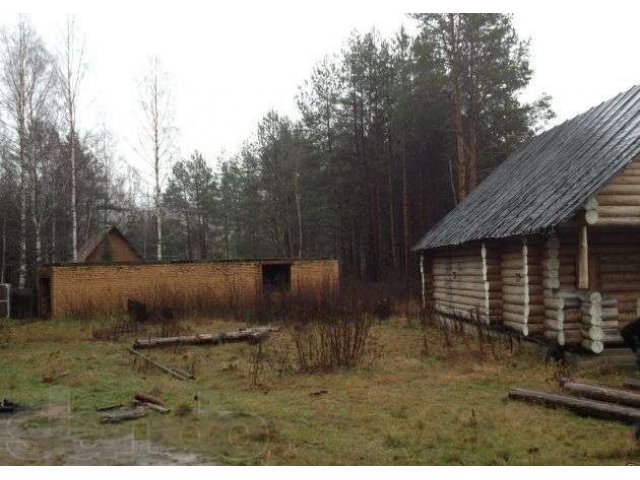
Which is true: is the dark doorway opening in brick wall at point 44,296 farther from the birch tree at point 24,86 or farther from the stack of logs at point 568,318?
the stack of logs at point 568,318

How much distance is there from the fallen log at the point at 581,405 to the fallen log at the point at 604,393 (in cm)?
16

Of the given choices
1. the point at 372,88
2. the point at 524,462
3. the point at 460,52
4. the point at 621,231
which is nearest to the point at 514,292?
the point at 621,231

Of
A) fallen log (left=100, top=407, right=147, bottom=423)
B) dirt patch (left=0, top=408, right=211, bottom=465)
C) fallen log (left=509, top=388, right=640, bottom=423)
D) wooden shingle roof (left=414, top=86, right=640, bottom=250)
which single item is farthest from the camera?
wooden shingle roof (left=414, top=86, right=640, bottom=250)

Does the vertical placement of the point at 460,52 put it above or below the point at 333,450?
above

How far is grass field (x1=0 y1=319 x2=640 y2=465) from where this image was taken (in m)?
6.49

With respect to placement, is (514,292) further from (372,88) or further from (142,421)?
(372,88)

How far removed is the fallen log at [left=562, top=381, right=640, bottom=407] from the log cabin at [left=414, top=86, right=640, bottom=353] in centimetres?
236

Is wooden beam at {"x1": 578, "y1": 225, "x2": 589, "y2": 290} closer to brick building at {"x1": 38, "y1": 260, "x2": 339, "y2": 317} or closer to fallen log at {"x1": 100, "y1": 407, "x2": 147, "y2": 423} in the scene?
fallen log at {"x1": 100, "y1": 407, "x2": 147, "y2": 423}

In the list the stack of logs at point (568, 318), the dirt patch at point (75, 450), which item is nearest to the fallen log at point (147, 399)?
the dirt patch at point (75, 450)

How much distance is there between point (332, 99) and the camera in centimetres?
3509

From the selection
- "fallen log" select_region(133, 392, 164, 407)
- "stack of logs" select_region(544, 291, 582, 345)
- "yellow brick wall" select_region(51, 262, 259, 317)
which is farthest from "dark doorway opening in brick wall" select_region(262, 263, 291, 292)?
"fallen log" select_region(133, 392, 164, 407)

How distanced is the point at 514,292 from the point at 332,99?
23822 mm

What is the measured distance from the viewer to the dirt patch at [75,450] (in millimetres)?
6340

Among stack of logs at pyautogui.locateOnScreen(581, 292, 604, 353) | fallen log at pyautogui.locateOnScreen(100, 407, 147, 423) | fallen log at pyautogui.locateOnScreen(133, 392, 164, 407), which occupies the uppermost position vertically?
stack of logs at pyautogui.locateOnScreen(581, 292, 604, 353)
